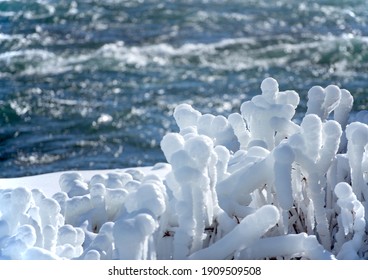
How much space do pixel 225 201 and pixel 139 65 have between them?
480 cm

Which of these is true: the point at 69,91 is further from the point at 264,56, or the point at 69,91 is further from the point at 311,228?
the point at 311,228

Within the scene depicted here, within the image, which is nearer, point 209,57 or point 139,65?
point 139,65

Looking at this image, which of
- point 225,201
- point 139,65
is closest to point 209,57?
point 139,65

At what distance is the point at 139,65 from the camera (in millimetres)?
5695

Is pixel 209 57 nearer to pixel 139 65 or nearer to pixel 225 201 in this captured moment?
pixel 139 65

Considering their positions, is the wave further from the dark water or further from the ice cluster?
the ice cluster

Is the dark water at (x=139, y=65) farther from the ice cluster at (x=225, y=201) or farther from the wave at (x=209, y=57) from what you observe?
the ice cluster at (x=225, y=201)

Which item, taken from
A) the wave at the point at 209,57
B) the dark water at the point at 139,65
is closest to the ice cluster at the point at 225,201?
the dark water at the point at 139,65

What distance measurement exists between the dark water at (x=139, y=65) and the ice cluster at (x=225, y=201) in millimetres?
2989

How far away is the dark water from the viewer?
4.38m

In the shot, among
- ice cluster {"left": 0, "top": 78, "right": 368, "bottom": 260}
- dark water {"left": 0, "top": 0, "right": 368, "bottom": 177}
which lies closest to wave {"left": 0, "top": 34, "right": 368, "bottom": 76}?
dark water {"left": 0, "top": 0, "right": 368, "bottom": 177}

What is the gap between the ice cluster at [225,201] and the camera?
82 cm

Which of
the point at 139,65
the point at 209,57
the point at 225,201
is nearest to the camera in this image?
the point at 225,201

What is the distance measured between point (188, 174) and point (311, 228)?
249 millimetres
